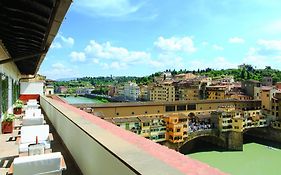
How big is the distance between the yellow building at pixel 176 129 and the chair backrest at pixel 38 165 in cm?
2296

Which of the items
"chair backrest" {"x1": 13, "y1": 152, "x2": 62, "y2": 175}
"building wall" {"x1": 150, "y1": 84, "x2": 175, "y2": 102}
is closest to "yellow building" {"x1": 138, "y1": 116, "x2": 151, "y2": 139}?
"chair backrest" {"x1": 13, "y1": 152, "x2": 62, "y2": 175}

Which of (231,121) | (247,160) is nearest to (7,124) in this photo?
(247,160)

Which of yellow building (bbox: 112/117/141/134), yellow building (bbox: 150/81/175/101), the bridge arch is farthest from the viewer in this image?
yellow building (bbox: 150/81/175/101)

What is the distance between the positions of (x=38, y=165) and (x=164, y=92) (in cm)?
4977

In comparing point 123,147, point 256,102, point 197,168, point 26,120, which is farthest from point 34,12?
point 256,102

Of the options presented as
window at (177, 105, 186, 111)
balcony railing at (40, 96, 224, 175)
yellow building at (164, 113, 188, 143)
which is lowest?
yellow building at (164, 113, 188, 143)

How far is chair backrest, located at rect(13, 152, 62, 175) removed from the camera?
213 cm

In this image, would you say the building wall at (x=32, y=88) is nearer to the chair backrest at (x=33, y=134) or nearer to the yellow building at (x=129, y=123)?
the chair backrest at (x=33, y=134)

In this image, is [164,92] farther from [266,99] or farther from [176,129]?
[176,129]

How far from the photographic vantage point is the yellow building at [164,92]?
50844mm

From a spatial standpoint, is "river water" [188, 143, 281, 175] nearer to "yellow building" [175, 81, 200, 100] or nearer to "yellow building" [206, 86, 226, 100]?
"yellow building" [206, 86, 226, 100]

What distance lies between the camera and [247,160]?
2283cm

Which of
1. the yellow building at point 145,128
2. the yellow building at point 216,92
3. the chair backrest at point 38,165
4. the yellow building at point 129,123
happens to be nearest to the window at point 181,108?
the yellow building at point 145,128

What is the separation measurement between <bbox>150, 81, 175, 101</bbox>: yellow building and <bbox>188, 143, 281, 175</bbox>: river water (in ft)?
77.5
